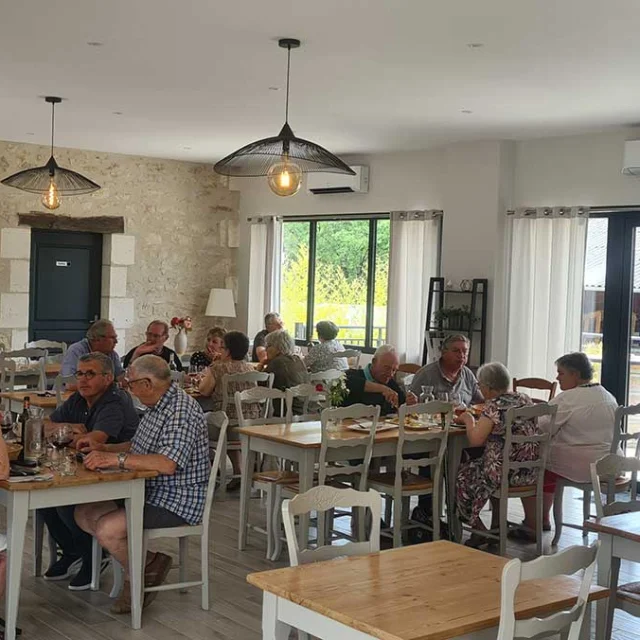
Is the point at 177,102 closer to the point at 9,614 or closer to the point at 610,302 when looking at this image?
the point at 610,302

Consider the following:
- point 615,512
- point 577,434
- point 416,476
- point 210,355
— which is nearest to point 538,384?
point 577,434

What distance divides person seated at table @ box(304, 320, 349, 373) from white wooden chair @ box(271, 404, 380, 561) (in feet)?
10.2

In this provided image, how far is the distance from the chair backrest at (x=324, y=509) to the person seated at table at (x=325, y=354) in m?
5.37

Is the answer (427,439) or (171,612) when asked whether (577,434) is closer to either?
(427,439)

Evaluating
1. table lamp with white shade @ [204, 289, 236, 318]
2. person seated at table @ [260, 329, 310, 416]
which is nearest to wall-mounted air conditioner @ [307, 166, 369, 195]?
table lamp with white shade @ [204, 289, 236, 318]

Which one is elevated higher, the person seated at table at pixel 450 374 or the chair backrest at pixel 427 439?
the person seated at table at pixel 450 374

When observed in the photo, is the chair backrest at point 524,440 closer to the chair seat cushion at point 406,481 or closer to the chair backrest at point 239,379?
the chair seat cushion at point 406,481

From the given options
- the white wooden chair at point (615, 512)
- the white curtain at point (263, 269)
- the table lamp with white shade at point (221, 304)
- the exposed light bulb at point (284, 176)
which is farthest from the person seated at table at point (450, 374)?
the table lamp with white shade at point (221, 304)

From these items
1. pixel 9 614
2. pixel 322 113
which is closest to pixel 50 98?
pixel 322 113

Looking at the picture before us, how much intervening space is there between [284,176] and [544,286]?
3.77m

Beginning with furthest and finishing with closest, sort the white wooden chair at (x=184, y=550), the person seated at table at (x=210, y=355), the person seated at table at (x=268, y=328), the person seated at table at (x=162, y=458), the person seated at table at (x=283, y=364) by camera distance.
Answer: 1. the person seated at table at (x=268, y=328)
2. the person seated at table at (x=210, y=355)
3. the person seated at table at (x=283, y=364)
4. the white wooden chair at (x=184, y=550)
5. the person seated at table at (x=162, y=458)

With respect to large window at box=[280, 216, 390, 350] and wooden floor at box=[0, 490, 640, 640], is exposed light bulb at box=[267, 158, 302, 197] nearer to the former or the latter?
wooden floor at box=[0, 490, 640, 640]

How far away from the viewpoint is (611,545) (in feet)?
12.0

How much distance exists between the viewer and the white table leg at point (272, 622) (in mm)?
2932
